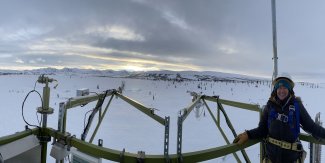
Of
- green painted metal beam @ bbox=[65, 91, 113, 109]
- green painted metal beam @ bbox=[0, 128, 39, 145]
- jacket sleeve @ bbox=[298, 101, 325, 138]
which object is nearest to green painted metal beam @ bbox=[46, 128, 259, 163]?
green painted metal beam @ bbox=[0, 128, 39, 145]

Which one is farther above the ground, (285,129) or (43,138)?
(285,129)

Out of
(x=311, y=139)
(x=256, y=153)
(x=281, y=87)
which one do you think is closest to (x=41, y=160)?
(x=281, y=87)

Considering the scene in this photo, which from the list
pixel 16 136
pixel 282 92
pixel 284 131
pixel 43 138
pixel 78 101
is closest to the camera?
pixel 16 136

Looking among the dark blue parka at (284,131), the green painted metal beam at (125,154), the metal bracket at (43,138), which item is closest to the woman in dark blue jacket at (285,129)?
the dark blue parka at (284,131)

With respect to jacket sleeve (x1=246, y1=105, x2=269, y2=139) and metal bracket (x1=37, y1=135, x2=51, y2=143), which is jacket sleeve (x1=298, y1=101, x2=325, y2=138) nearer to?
jacket sleeve (x1=246, y1=105, x2=269, y2=139)

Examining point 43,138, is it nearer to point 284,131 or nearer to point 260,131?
point 260,131

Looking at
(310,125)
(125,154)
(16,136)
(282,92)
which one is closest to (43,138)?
(16,136)

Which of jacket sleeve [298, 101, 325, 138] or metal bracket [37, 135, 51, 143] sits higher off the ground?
jacket sleeve [298, 101, 325, 138]
